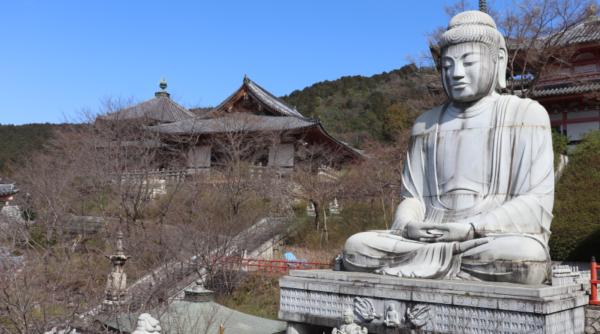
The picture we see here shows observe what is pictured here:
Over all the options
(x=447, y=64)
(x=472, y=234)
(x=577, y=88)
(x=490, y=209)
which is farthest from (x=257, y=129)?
(x=472, y=234)

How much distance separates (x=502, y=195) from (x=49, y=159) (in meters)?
16.6

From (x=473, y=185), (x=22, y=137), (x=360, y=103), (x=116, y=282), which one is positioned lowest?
(x=116, y=282)

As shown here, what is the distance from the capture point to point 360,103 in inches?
1921

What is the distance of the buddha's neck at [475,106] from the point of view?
5.82 metres

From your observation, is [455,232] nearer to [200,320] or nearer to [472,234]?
[472,234]

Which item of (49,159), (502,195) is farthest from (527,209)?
(49,159)

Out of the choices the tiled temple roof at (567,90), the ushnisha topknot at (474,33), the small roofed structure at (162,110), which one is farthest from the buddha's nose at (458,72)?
the small roofed structure at (162,110)

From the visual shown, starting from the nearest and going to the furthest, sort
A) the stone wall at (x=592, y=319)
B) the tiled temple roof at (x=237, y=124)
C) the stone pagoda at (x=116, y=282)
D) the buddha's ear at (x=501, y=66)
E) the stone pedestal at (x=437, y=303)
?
the stone pedestal at (x=437, y=303) < the stone wall at (x=592, y=319) < the buddha's ear at (x=501, y=66) < the stone pagoda at (x=116, y=282) < the tiled temple roof at (x=237, y=124)

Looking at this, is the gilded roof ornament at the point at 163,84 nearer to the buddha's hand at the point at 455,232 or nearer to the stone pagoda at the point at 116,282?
the stone pagoda at the point at 116,282

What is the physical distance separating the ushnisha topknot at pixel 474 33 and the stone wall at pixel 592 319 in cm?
277

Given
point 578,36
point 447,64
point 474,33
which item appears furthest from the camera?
point 578,36

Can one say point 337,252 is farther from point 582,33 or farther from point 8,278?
point 582,33

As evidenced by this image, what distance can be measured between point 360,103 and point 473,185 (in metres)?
43.8

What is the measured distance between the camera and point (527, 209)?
5.11 metres
